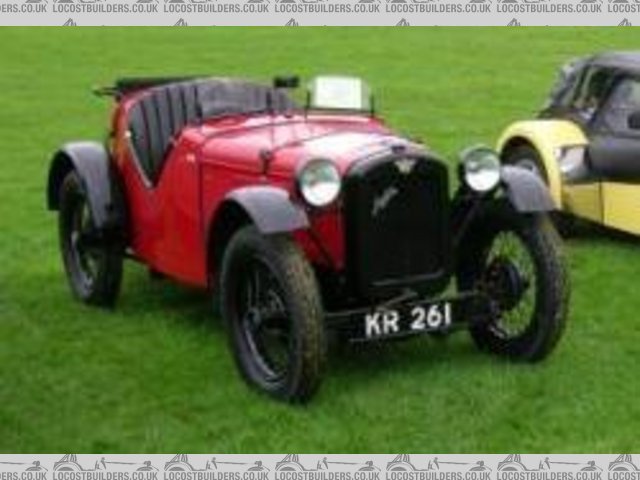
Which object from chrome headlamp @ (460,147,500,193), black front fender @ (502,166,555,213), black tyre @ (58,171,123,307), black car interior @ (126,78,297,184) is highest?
black car interior @ (126,78,297,184)

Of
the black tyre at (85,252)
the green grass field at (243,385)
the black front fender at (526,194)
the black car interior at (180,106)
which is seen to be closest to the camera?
the green grass field at (243,385)

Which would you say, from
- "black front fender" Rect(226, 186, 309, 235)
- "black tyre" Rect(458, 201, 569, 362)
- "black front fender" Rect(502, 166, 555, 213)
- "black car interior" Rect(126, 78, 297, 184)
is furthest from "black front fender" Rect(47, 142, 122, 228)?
"black front fender" Rect(502, 166, 555, 213)

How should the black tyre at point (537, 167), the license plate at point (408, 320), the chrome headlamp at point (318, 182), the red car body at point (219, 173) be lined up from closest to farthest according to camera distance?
the chrome headlamp at point (318, 182) < the license plate at point (408, 320) < the red car body at point (219, 173) < the black tyre at point (537, 167)

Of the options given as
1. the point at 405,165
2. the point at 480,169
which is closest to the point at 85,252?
the point at 405,165

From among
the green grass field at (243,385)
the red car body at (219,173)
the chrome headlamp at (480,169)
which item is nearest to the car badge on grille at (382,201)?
the red car body at (219,173)

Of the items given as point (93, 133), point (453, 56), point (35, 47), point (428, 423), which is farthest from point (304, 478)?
point (35, 47)

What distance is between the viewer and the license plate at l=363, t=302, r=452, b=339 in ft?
21.4

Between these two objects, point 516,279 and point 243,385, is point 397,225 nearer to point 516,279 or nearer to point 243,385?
point 516,279

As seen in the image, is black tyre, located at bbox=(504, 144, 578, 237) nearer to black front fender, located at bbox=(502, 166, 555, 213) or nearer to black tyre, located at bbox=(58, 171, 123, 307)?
black front fender, located at bbox=(502, 166, 555, 213)

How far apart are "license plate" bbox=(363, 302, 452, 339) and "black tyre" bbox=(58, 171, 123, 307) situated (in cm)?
230

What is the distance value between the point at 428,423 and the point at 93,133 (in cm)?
1089

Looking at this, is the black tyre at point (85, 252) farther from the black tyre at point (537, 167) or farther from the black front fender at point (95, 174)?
the black tyre at point (537, 167)

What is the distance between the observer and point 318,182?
6.39 metres

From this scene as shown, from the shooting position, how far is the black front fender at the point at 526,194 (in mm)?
6828
